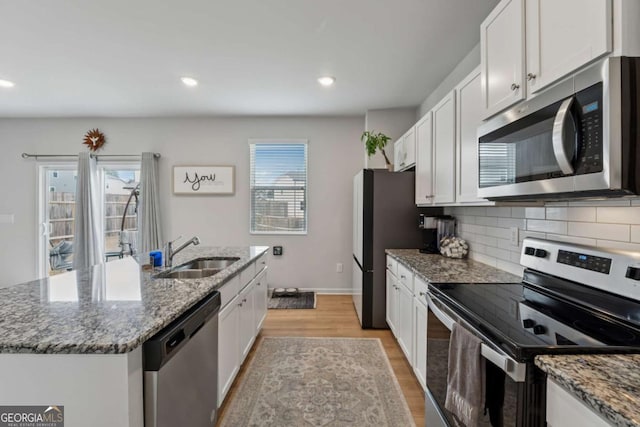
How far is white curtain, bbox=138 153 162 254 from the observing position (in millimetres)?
4449

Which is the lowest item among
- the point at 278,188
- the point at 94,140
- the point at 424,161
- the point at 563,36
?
the point at 278,188

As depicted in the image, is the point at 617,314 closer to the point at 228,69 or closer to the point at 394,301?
the point at 394,301

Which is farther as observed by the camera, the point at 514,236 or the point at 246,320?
the point at 246,320

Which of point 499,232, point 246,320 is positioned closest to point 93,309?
point 246,320

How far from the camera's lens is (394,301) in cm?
284

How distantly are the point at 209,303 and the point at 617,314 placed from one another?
5.49 feet

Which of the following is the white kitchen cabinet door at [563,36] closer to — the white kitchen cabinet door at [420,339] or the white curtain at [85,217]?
the white kitchen cabinet door at [420,339]

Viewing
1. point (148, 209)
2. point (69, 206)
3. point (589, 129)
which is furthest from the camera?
point (69, 206)

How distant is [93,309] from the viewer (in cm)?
128

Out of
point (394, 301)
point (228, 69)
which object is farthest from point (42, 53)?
point (394, 301)

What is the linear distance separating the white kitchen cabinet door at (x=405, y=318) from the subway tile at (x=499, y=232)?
722 mm

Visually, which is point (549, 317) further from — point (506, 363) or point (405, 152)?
point (405, 152)

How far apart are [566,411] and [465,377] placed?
1.35ft

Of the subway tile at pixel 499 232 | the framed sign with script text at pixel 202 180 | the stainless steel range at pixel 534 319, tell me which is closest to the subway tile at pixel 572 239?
the stainless steel range at pixel 534 319
